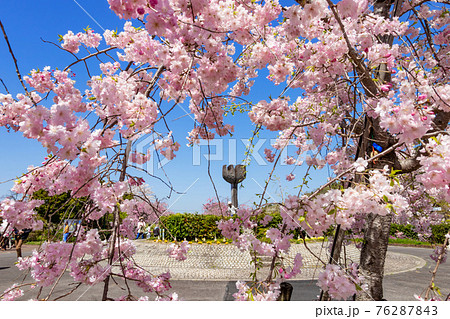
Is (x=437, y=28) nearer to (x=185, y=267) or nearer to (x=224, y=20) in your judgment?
(x=224, y=20)

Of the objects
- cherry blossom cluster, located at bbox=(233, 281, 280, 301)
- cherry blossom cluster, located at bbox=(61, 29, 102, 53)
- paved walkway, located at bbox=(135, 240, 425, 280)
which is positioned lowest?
paved walkway, located at bbox=(135, 240, 425, 280)

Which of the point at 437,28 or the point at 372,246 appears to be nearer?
the point at 372,246

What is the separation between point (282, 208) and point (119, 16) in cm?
148

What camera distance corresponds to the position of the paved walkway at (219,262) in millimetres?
7555

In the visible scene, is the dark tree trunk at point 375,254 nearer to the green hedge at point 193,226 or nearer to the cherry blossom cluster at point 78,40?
the cherry blossom cluster at point 78,40

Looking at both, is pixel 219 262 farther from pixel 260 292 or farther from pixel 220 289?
pixel 260 292

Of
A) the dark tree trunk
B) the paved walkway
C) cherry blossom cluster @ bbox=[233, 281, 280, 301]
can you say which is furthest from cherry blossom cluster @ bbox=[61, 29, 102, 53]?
the paved walkway

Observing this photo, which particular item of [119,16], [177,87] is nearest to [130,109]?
[177,87]

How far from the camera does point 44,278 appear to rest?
7.30ft

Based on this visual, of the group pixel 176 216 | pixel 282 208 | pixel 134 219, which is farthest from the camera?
pixel 176 216

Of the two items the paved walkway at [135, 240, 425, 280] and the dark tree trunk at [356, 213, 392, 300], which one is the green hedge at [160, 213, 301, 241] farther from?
the dark tree trunk at [356, 213, 392, 300]

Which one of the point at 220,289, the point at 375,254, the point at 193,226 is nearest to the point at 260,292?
the point at 375,254

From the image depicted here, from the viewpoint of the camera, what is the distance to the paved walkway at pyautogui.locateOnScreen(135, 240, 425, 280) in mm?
7555

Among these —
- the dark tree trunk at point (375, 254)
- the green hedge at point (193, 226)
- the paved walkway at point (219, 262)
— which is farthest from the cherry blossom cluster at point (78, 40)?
the green hedge at point (193, 226)
